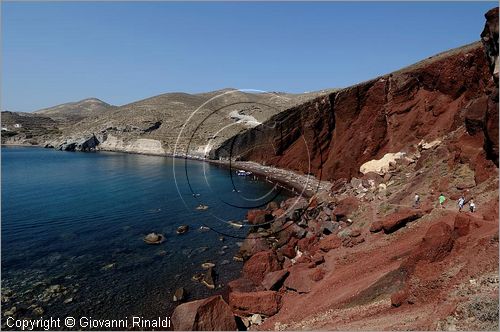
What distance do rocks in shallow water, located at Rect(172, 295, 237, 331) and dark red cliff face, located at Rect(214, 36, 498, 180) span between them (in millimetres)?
→ 21131

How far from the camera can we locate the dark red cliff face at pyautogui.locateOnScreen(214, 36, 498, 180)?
39.8 meters

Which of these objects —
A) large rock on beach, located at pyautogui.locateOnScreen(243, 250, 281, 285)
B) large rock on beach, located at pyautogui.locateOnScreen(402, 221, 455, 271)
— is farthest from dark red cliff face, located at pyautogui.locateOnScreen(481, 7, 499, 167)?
large rock on beach, located at pyautogui.locateOnScreen(243, 250, 281, 285)

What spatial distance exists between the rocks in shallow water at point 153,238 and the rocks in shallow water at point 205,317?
16.5m

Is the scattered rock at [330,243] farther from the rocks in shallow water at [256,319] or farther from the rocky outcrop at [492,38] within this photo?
the rocky outcrop at [492,38]

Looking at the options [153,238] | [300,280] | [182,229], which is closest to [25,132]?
[182,229]

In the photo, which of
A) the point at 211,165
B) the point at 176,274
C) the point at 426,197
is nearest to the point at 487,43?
the point at 426,197

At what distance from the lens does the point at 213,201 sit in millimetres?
56906

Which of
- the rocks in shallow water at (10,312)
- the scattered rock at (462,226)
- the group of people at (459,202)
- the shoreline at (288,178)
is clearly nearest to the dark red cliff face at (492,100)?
the group of people at (459,202)

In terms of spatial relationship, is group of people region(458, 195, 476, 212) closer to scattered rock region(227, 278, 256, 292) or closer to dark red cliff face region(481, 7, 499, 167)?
dark red cliff face region(481, 7, 499, 167)

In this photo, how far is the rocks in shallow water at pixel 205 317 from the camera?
19984 millimetres

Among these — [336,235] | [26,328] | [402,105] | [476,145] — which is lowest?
[26,328]

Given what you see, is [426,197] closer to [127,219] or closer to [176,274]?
[176,274]

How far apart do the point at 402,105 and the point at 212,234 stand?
3370 cm

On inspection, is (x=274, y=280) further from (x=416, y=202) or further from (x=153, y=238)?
(x=153, y=238)
